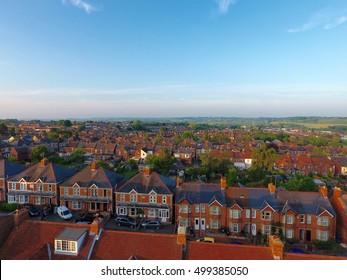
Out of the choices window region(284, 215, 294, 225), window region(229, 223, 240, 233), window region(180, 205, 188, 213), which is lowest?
window region(229, 223, 240, 233)

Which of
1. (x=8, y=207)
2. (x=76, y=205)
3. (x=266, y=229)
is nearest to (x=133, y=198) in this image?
(x=76, y=205)

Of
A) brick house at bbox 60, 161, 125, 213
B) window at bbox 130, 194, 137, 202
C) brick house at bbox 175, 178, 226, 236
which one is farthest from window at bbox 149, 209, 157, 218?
brick house at bbox 60, 161, 125, 213

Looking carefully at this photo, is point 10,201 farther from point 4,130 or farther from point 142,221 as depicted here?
point 4,130

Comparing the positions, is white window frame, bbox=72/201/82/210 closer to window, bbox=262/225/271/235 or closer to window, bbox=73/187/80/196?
window, bbox=73/187/80/196

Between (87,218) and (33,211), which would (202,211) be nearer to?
(87,218)

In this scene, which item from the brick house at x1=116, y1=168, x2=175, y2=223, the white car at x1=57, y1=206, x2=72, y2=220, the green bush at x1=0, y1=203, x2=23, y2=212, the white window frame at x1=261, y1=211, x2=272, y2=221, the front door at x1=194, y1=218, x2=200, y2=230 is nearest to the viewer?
the white window frame at x1=261, y1=211, x2=272, y2=221
